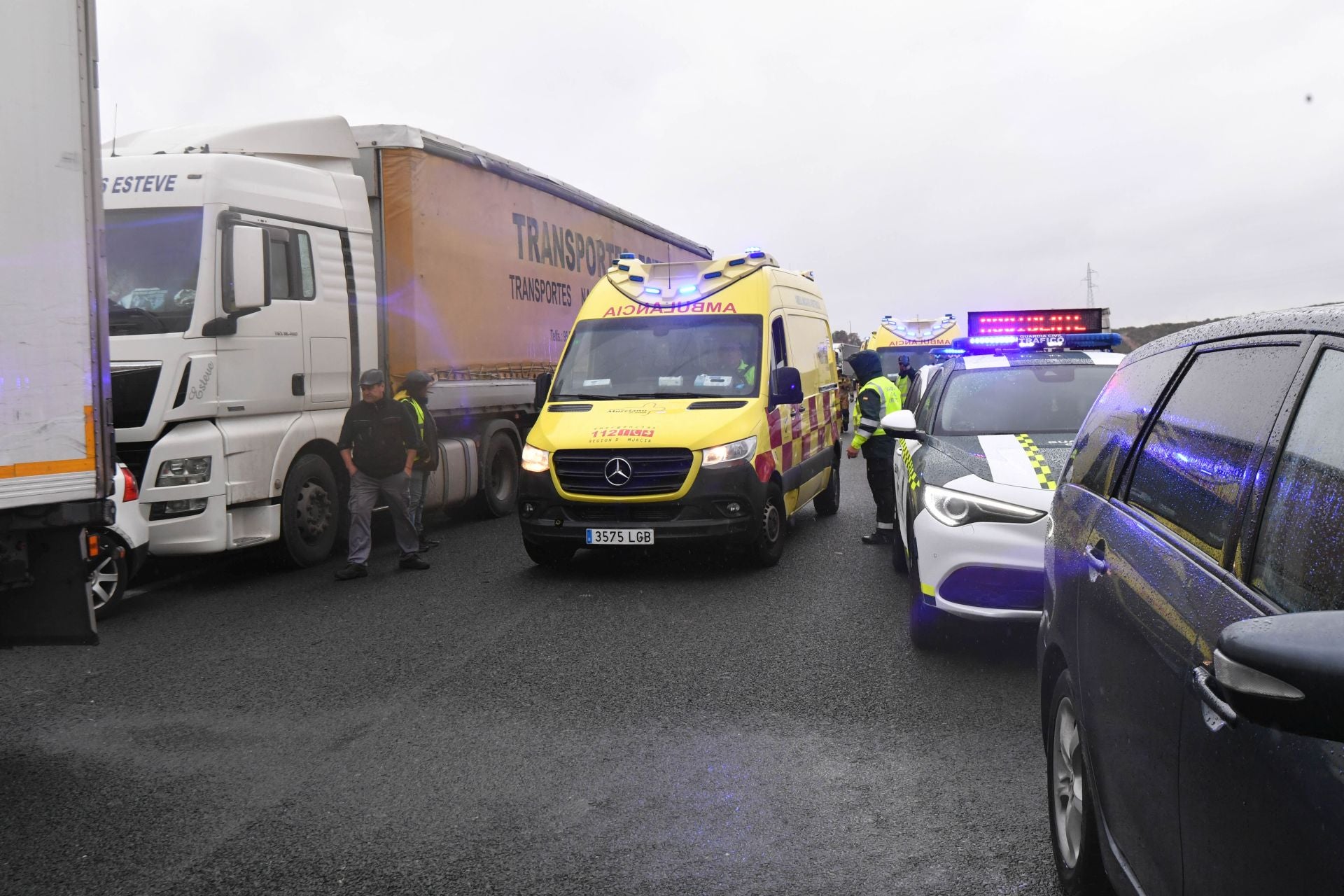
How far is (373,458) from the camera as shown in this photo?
9109 mm

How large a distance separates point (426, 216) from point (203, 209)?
2554 millimetres

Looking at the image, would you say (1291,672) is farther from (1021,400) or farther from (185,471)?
(185,471)

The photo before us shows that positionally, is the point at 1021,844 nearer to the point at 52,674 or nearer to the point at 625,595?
the point at 625,595

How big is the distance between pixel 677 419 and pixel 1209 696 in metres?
6.85

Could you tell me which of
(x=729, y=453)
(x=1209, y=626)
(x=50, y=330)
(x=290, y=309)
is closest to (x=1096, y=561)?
(x=1209, y=626)

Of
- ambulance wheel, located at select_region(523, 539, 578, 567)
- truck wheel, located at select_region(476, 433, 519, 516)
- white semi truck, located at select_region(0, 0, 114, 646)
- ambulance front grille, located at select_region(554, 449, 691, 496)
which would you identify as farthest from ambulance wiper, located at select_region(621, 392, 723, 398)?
white semi truck, located at select_region(0, 0, 114, 646)

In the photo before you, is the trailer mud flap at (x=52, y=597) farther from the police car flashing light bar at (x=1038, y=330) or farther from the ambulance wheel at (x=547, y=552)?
the police car flashing light bar at (x=1038, y=330)

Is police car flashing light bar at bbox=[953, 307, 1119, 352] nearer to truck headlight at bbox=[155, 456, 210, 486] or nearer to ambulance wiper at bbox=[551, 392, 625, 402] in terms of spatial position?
ambulance wiper at bbox=[551, 392, 625, 402]

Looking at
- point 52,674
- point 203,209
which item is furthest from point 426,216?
point 52,674

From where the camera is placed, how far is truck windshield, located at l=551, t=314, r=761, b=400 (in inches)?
364

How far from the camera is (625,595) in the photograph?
8.13 m

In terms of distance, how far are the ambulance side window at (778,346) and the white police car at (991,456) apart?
128cm

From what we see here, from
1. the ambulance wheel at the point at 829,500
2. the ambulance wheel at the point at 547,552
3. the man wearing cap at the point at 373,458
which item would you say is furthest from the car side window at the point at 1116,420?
the ambulance wheel at the point at 829,500

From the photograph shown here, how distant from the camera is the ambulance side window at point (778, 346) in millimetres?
9508
